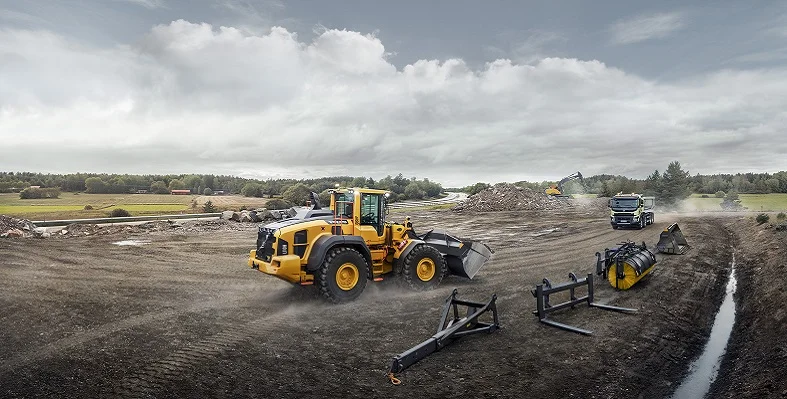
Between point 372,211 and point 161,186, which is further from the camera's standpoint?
point 161,186

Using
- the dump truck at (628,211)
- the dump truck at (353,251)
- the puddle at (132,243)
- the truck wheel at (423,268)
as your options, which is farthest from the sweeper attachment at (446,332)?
the dump truck at (628,211)

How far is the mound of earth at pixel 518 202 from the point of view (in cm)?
4894

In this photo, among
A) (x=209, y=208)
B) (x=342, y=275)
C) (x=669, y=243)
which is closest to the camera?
(x=342, y=275)

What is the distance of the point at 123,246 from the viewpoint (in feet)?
72.4

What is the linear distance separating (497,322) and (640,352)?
2.56 metres

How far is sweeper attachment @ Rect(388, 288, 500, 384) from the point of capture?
7145 millimetres

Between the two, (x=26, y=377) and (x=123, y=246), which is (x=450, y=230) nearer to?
(x=123, y=246)

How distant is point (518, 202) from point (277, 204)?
2513cm

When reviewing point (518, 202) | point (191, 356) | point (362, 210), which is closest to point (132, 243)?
point (362, 210)

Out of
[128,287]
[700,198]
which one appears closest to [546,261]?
[128,287]

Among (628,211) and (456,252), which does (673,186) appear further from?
(456,252)

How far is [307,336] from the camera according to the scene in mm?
8797

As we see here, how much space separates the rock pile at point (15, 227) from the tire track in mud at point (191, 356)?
22.5 m

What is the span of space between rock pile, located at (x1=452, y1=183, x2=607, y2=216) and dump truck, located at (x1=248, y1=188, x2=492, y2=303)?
120 feet
